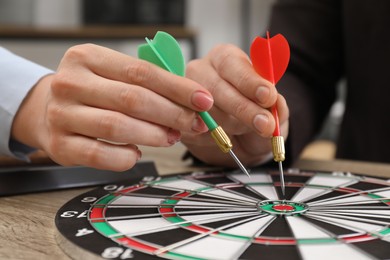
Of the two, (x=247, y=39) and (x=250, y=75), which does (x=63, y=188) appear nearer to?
(x=250, y=75)

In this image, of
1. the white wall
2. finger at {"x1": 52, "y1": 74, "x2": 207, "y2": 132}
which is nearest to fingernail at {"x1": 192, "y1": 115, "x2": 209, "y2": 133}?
finger at {"x1": 52, "y1": 74, "x2": 207, "y2": 132}

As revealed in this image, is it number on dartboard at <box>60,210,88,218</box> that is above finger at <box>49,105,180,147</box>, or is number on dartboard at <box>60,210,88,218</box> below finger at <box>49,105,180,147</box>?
below

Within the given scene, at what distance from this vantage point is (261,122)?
0.60 m

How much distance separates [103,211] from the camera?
1.74 ft

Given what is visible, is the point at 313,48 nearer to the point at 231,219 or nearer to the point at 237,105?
the point at 237,105

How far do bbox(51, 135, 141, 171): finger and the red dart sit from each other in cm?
17

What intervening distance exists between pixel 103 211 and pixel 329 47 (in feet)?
3.24

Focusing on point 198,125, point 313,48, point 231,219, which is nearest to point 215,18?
point 313,48

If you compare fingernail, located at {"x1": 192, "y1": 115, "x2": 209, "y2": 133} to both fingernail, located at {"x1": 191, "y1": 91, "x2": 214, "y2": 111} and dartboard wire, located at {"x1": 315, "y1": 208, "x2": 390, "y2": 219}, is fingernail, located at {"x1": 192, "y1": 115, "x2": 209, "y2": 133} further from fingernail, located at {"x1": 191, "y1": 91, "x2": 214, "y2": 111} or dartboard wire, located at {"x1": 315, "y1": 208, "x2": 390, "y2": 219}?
dartboard wire, located at {"x1": 315, "y1": 208, "x2": 390, "y2": 219}

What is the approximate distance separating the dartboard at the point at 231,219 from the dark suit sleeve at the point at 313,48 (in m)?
0.50

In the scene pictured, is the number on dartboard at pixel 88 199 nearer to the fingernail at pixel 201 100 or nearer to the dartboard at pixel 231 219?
the dartboard at pixel 231 219

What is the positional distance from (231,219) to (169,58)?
197 millimetres

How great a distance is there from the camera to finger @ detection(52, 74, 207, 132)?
0.54 metres

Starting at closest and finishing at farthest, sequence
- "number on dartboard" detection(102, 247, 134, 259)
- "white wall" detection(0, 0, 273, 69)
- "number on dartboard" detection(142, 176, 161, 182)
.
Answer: "number on dartboard" detection(102, 247, 134, 259), "number on dartboard" detection(142, 176, 161, 182), "white wall" detection(0, 0, 273, 69)
